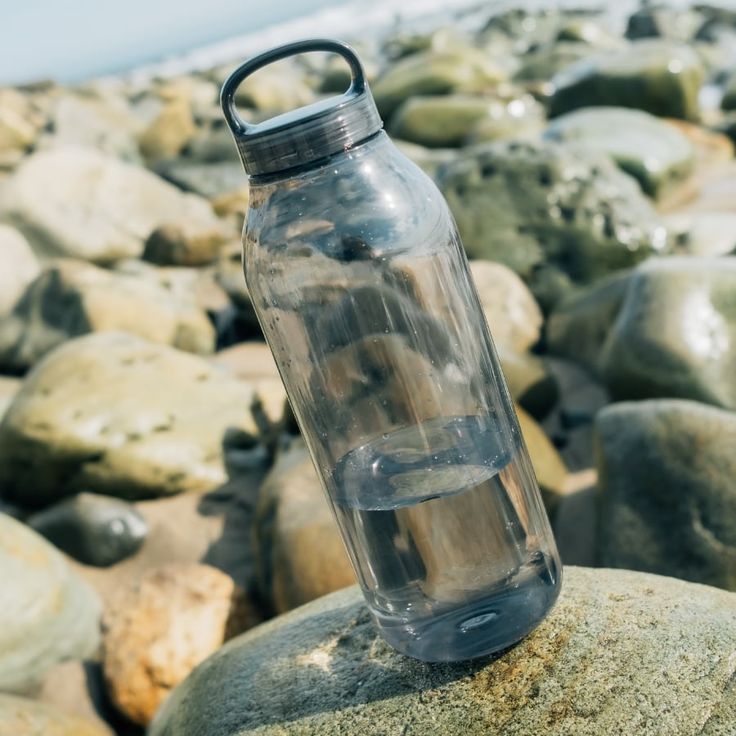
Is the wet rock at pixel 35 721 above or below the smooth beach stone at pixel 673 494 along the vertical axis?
above

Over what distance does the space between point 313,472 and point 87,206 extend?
7.02 metres

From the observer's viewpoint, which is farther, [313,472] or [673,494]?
[313,472]

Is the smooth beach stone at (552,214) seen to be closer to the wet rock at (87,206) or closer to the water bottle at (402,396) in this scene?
the wet rock at (87,206)

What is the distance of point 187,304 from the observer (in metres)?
7.28

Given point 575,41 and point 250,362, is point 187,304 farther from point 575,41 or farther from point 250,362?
point 575,41

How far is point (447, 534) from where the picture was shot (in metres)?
1.83

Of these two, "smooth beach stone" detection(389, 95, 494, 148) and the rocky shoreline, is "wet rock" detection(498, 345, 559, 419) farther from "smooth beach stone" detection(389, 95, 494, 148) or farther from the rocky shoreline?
"smooth beach stone" detection(389, 95, 494, 148)

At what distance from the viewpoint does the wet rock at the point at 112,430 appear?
189 inches

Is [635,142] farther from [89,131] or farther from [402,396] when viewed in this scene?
[89,131]

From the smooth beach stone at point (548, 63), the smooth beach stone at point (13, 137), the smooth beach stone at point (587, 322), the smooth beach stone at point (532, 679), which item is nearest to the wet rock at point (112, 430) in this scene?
the smooth beach stone at point (587, 322)

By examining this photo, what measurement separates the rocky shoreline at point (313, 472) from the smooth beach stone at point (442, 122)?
103 inches

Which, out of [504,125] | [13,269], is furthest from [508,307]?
[504,125]

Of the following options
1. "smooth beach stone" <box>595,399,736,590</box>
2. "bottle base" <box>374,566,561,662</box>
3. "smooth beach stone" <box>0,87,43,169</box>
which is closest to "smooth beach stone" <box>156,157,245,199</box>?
"smooth beach stone" <box>0,87,43,169</box>

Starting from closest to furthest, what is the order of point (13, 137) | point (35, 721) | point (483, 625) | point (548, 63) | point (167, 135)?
point (483, 625) → point (35, 721) → point (13, 137) → point (167, 135) → point (548, 63)
